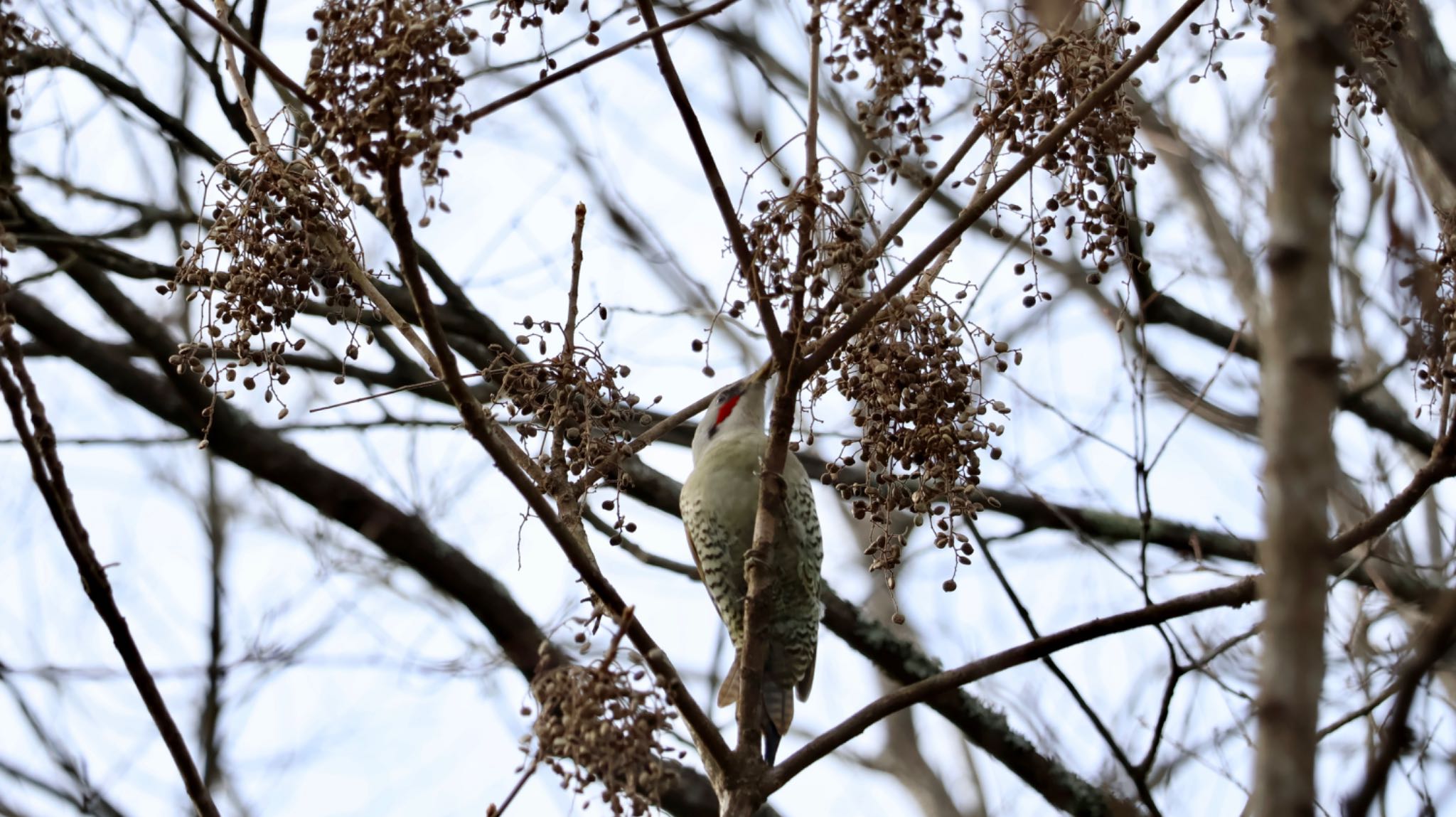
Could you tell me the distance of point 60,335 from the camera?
6.07 meters

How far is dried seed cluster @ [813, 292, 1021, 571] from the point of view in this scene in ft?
9.93

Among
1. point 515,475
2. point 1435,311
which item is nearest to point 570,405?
point 515,475

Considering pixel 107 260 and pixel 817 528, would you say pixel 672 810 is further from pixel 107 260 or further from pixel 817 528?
pixel 107 260

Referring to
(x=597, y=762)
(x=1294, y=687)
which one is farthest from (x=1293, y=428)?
(x=597, y=762)

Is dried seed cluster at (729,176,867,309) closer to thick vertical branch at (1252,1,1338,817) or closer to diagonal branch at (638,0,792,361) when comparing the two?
diagonal branch at (638,0,792,361)

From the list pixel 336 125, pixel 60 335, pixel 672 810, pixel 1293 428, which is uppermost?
pixel 60 335

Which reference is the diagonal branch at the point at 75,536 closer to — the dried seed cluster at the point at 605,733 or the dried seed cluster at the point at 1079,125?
the dried seed cluster at the point at 605,733

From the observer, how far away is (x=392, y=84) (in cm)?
251

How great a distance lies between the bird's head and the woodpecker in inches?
0.7

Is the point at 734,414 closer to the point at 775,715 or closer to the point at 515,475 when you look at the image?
the point at 775,715

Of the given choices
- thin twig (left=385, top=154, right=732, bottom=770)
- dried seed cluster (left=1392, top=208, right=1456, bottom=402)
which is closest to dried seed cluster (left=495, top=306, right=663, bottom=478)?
thin twig (left=385, top=154, right=732, bottom=770)

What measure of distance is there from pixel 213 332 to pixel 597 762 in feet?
4.09

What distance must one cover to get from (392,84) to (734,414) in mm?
3742

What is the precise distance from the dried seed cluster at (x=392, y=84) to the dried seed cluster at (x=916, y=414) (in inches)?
40.8
